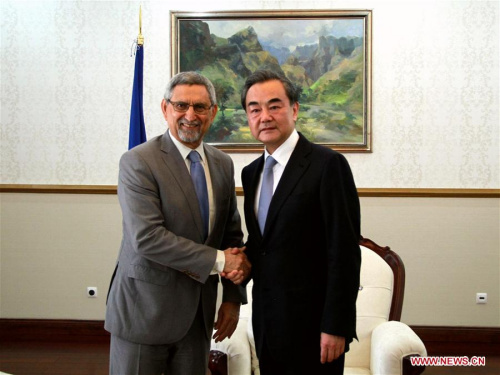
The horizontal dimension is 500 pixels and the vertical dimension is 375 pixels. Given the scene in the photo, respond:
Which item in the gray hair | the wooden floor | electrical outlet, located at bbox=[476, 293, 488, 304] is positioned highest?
the gray hair

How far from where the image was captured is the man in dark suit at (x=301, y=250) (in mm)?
1523

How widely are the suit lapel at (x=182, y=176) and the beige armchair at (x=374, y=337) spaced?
0.70m

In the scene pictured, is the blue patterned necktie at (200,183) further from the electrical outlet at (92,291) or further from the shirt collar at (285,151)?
the electrical outlet at (92,291)

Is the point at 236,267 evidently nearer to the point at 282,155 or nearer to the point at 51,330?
the point at 282,155

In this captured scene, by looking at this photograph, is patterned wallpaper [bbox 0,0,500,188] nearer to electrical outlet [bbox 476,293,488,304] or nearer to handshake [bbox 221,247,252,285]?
electrical outlet [bbox 476,293,488,304]

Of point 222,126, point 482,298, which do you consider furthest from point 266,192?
point 482,298

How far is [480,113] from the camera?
380cm

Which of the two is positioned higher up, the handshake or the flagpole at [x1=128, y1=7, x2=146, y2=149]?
the flagpole at [x1=128, y1=7, x2=146, y2=149]

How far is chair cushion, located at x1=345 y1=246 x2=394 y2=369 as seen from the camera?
2459 millimetres

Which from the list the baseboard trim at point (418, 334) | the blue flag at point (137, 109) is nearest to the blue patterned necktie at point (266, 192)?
the blue flag at point (137, 109)

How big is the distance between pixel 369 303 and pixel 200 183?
1257 millimetres

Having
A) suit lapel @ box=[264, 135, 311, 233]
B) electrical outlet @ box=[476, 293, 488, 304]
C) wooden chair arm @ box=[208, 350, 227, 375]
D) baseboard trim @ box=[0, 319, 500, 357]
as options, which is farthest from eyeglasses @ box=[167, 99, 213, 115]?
electrical outlet @ box=[476, 293, 488, 304]

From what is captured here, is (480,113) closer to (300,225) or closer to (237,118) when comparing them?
(237,118)
